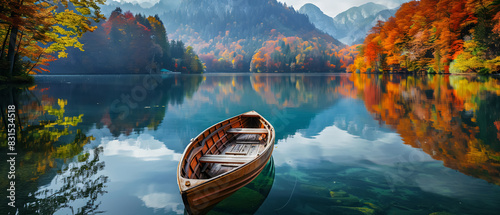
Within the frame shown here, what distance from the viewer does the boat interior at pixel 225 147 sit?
5.98 m

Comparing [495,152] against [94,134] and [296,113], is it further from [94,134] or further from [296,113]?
[94,134]

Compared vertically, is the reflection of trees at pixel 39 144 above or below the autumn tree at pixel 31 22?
below

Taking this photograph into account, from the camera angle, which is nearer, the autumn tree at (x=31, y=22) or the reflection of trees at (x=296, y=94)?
the autumn tree at (x=31, y=22)

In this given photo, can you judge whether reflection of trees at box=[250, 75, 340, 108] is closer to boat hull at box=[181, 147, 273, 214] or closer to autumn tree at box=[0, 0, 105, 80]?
boat hull at box=[181, 147, 273, 214]

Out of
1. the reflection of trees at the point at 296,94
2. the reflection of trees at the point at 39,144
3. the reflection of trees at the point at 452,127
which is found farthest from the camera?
the reflection of trees at the point at 296,94

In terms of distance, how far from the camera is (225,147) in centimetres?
814

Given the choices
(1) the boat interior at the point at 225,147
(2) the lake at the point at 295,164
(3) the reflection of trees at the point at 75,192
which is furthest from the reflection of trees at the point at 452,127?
(3) the reflection of trees at the point at 75,192

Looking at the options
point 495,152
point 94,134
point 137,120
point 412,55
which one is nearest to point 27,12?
point 137,120

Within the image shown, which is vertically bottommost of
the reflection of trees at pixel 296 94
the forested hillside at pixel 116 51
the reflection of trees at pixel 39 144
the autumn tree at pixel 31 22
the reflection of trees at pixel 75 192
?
the reflection of trees at pixel 75 192

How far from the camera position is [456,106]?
16.3m

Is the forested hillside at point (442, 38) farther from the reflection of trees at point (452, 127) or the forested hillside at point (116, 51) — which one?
the forested hillside at point (116, 51)

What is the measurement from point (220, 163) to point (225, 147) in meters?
1.86

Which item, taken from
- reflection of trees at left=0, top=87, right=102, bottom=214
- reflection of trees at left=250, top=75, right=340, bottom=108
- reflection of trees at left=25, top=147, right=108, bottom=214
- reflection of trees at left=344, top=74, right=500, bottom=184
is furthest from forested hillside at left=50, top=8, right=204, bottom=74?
reflection of trees at left=25, top=147, right=108, bottom=214

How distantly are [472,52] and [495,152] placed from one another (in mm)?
38151
